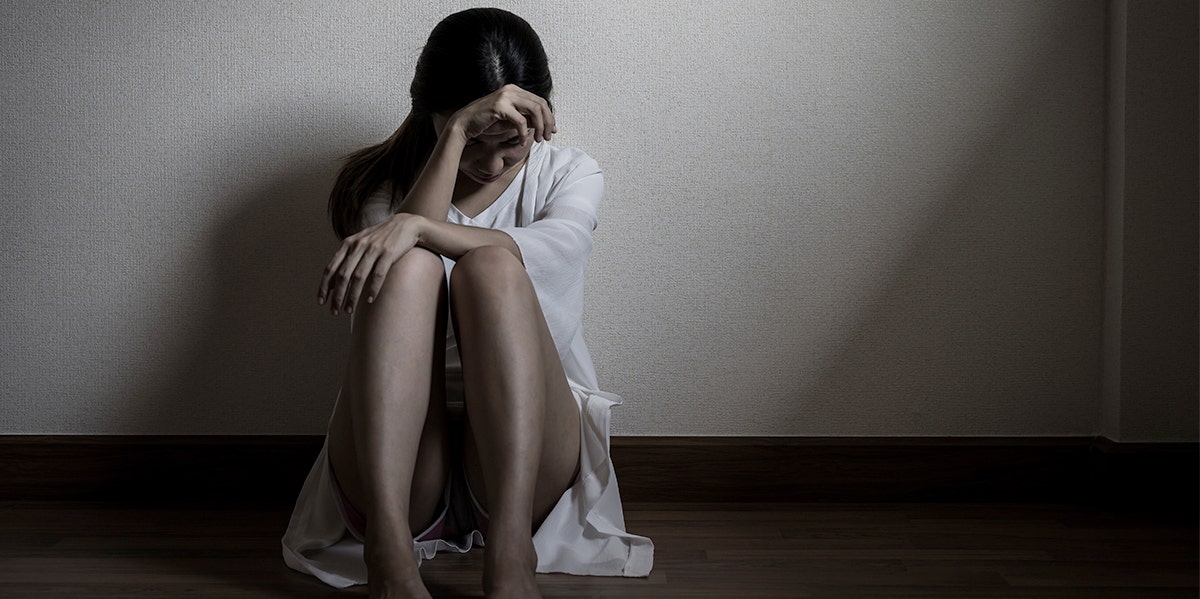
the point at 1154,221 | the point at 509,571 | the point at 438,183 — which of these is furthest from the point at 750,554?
the point at 1154,221

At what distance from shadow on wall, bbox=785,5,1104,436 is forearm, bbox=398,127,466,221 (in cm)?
76

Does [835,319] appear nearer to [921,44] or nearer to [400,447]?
[921,44]

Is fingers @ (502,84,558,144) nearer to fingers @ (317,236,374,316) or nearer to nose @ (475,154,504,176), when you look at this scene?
nose @ (475,154,504,176)

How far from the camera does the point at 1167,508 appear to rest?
60.2 inches

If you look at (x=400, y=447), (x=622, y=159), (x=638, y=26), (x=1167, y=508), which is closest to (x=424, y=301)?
(x=400, y=447)

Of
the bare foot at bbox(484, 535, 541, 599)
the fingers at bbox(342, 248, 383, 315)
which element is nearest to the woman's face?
the fingers at bbox(342, 248, 383, 315)

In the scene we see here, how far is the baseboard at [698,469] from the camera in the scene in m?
1.59

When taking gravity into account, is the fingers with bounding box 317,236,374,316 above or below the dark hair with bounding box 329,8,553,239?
below

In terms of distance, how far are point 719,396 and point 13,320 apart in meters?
1.24

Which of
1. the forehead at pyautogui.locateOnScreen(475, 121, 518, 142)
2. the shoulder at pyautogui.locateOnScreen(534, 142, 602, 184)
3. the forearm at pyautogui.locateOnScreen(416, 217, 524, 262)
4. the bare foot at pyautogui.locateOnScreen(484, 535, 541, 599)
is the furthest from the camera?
the shoulder at pyautogui.locateOnScreen(534, 142, 602, 184)

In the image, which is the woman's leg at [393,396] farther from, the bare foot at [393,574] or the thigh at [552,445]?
the thigh at [552,445]

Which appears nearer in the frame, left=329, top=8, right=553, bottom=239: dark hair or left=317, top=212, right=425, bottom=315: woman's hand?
left=317, top=212, right=425, bottom=315: woman's hand

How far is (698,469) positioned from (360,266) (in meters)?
0.79

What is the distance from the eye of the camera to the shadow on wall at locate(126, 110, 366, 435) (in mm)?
1586
